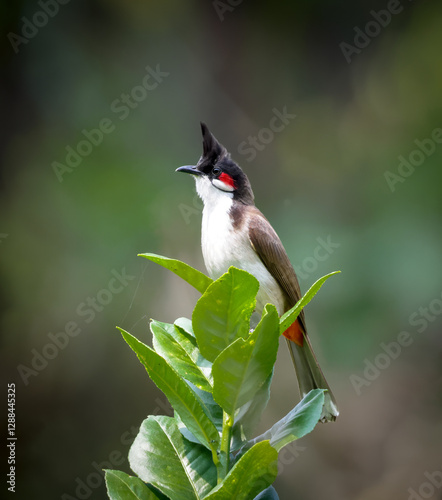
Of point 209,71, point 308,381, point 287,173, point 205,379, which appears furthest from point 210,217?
point 209,71

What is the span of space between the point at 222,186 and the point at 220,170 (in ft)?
0.17

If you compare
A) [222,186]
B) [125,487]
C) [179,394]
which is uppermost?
[222,186]

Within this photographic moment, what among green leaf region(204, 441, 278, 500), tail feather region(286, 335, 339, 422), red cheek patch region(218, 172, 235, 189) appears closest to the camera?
green leaf region(204, 441, 278, 500)

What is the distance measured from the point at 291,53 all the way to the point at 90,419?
1959mm

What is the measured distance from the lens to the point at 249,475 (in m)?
0.61

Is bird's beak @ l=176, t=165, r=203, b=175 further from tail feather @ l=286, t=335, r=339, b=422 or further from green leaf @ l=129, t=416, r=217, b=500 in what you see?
green leaf @ l=129, t=416, r=217, b=500

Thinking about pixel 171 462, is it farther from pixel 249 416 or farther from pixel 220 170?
pixel 220 170

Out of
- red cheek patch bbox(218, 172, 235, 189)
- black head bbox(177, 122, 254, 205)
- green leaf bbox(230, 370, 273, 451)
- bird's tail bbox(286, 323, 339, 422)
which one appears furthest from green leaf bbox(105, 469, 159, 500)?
red cheek patch bbox(218, 172, 235, 189)

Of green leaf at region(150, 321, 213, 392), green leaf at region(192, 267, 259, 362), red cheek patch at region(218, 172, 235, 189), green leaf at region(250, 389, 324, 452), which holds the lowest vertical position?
green leaf at region(250, 389, 324, 452)

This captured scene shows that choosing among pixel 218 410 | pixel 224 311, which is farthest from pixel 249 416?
pixel 224 311

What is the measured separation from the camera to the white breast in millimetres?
1475

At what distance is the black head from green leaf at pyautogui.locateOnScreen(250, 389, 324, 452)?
83 cm

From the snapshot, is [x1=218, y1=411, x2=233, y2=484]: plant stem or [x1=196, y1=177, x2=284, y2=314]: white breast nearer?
[x1=218, y1=411, x2=233, y2=484]: plant stem

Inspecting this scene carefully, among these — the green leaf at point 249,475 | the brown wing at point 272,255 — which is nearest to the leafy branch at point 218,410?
the green leaf at point 249,475
